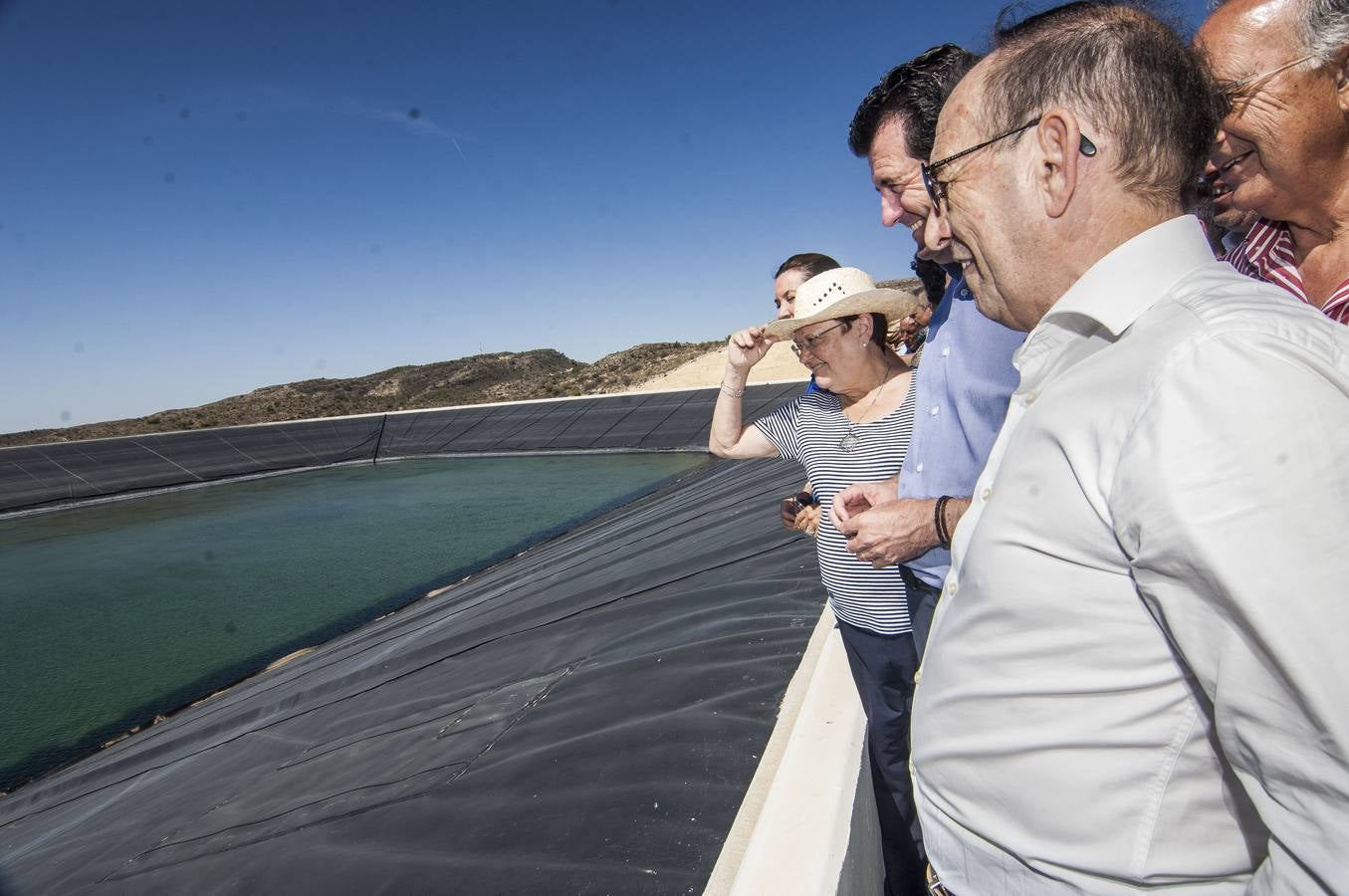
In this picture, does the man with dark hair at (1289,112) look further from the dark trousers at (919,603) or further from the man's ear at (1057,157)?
the dark trousers at (919,603)

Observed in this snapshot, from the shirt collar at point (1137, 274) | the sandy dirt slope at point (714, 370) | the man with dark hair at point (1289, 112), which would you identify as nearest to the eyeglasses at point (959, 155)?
the shirt collar at point (1137, 274)

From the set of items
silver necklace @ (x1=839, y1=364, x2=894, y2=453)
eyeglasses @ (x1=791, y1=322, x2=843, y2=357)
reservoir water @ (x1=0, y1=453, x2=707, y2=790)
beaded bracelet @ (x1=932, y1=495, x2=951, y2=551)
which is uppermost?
eyeglasses @ (x1=791, y1=322, x2=843, y2=357)

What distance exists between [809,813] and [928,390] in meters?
0.81

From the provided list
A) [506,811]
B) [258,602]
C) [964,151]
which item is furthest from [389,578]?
[964,151]

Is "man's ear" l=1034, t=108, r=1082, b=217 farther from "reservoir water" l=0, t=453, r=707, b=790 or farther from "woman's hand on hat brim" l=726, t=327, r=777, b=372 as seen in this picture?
"reservoir water" l=0, t=453, r=707, b=790

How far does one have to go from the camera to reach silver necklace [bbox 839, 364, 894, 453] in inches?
68.1

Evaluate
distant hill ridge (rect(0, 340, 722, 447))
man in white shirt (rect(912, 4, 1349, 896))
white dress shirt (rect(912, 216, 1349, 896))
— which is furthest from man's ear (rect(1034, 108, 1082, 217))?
distant hill ridge (rect(0, 340, 722, 447))

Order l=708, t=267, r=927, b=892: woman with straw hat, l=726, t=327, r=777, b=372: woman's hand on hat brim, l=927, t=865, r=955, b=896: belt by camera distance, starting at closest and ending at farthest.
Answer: l=927, t=865, r=955, b=896: belt
l=708, t=267, r=927, b=892: woman with straw hat
l=726, t=327, r=777, b=372: woman's hand on hat brim

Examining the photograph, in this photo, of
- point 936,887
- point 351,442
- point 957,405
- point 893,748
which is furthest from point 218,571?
point 351,442

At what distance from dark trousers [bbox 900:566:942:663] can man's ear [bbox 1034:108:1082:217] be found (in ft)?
2.91

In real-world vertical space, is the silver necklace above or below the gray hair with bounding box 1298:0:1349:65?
below

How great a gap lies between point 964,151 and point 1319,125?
63 cm

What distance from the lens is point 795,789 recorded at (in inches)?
47.6

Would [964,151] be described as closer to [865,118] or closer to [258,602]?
[865,118]
